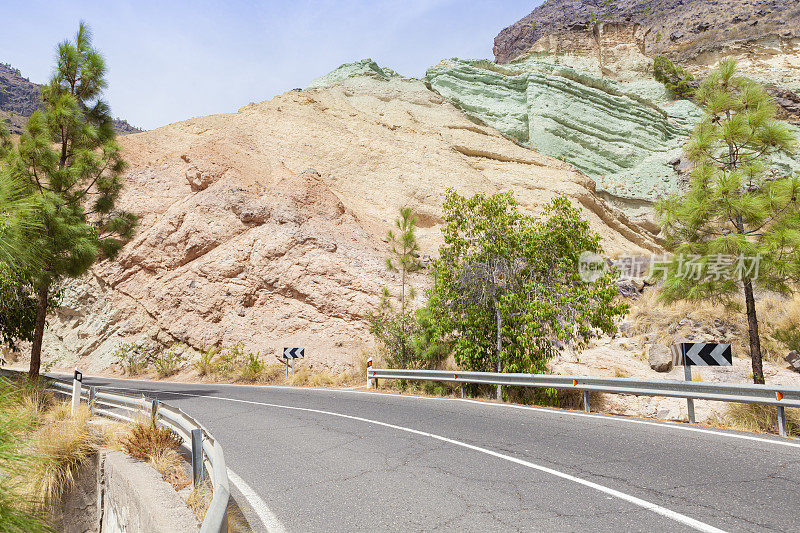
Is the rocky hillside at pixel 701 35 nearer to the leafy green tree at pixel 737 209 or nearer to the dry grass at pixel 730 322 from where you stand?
the dry grass at pixel 730 322

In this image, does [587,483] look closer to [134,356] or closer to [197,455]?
[197,455]

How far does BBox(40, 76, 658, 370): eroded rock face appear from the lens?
22.6m

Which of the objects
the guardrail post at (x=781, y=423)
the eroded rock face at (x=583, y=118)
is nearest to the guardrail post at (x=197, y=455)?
the guardrail post at (x=781, y=423)

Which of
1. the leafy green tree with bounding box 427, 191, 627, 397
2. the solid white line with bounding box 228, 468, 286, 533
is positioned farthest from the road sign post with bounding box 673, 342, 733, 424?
the solid white line with bounding box 228, 468, 286, 533

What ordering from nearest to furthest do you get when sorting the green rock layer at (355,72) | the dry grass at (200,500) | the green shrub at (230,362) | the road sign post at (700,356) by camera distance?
the dry grass at (200,500) < the road sign post at (700,356) < the green shrub at (230,362) < the green rock layer at (355,72)

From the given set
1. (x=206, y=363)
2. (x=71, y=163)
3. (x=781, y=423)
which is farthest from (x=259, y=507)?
Result: (x=206, y=363)

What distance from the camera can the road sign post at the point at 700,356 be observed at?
8.39m

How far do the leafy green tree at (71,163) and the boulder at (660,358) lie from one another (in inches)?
691

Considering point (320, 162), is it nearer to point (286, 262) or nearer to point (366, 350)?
point (286, 262)

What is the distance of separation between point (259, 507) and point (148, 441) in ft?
6.73

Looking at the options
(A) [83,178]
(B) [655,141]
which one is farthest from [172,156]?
(B) [655,141]

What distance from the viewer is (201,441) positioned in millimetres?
4387

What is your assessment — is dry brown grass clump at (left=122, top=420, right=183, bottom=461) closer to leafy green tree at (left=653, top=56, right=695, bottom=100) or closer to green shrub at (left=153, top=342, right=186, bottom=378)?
green shrub at (left=153, top=342, right=186, bottom=378)

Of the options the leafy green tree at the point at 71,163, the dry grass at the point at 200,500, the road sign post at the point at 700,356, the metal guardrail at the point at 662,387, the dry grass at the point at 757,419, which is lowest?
the dry grass at the point at 757,419
